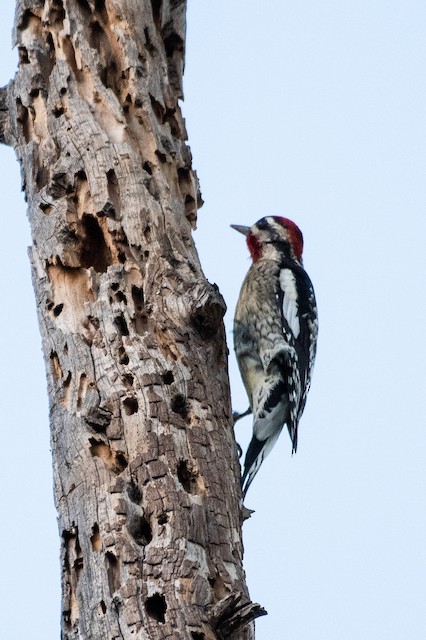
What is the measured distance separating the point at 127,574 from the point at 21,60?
2.03m

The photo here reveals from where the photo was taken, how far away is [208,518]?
2717 millimetres

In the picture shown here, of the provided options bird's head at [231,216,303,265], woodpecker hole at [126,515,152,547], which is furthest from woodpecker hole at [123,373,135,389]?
bird's head at [231,216,303,265]

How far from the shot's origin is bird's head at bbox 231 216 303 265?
5336 mm

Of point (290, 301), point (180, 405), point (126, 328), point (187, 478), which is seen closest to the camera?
point (187, 478)

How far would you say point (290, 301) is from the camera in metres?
4.95

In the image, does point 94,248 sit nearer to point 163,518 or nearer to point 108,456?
point 108,456

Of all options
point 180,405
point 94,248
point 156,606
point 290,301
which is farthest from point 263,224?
point 156,606

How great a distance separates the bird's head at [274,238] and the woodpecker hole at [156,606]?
298 cm

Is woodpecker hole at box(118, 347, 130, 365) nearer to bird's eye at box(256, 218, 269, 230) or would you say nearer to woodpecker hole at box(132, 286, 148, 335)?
woodpecker hole at box(132, 286, 148, 335)

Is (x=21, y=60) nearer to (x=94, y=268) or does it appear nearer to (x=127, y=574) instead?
(x=94, y=268)

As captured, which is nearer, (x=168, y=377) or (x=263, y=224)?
(x=168, y=377)

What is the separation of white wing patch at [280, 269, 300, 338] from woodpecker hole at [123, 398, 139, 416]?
6.77 ft

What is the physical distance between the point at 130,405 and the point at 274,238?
261cm

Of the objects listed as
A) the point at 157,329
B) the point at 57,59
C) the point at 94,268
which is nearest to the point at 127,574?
the point at 157,329
